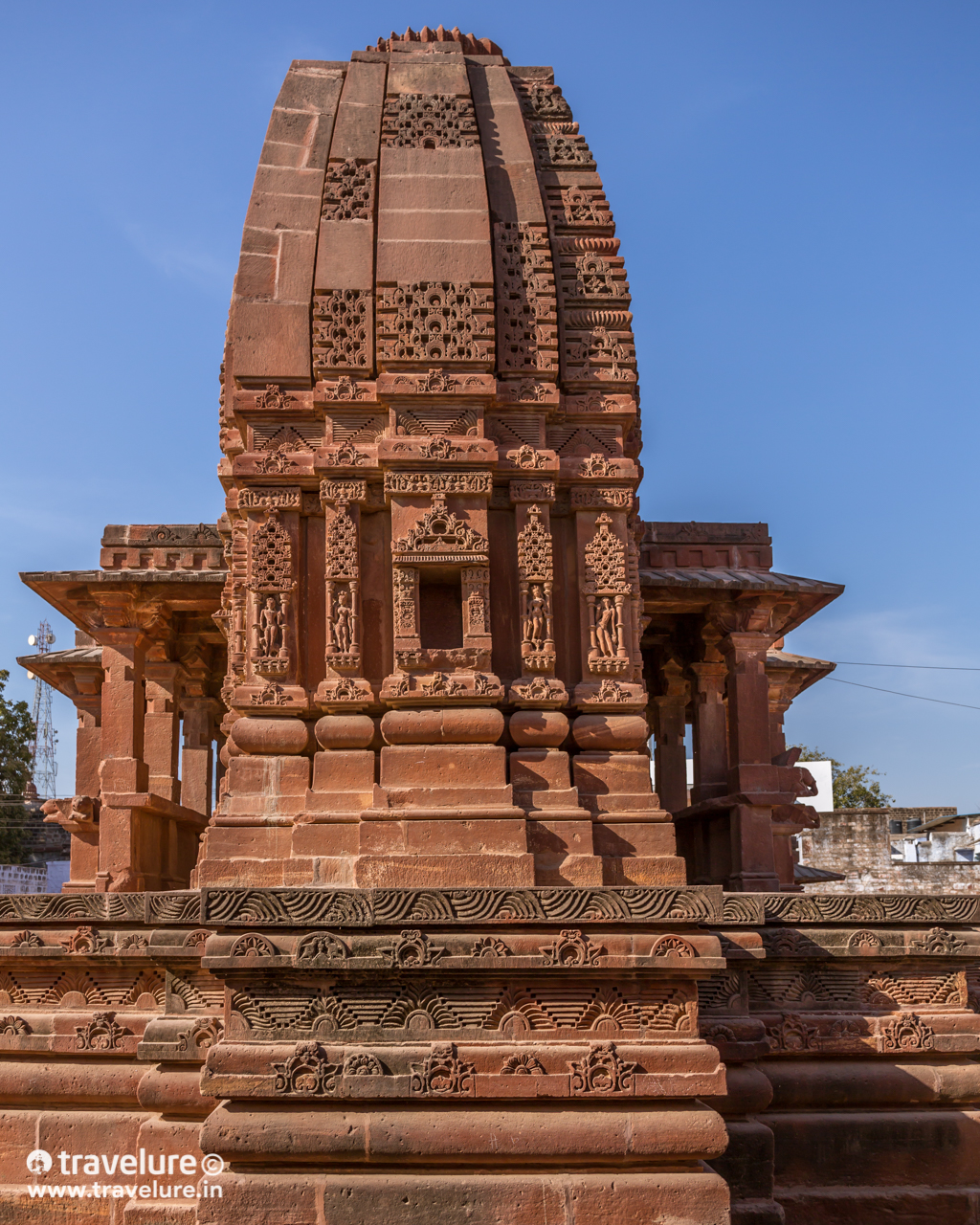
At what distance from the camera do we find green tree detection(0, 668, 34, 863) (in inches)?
1362

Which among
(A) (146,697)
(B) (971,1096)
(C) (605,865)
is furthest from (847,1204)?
(A) (146,697)

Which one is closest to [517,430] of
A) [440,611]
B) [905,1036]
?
[440,611]

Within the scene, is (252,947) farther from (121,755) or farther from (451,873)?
(121,755)

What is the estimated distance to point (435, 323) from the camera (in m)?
6.58

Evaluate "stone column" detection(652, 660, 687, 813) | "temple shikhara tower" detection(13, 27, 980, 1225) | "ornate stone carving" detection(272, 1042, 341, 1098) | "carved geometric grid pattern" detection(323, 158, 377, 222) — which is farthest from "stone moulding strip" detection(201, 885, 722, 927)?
"stone column" detection(652, 660, 687, 813)

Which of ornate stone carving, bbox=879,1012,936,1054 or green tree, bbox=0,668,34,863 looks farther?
green tree, bbox=0,668,34,863

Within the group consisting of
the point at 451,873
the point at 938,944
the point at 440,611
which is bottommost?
the point at 938,944

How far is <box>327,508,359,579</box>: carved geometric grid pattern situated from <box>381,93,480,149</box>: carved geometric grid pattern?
96.0 inches

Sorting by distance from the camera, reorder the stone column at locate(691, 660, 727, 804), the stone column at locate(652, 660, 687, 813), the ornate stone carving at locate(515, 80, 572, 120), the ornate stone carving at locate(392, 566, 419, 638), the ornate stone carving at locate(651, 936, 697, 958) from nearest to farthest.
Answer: the ornate stone carving at locate(651, 936, 697, 958), the ornate stone carving at locate(392, 566, 419, 638), the ornate stone carving at locate(515, 80, 572, 120), the stone column at locate(691, 660, 727, 804), the stone column at locate(652, 660, 687, 813)

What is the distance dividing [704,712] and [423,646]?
8983 millimetres

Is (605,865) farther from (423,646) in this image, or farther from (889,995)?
(889,995)

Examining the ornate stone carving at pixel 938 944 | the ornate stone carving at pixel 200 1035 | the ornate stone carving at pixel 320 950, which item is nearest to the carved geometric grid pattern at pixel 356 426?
the ornate stone carving at pixel 320 950

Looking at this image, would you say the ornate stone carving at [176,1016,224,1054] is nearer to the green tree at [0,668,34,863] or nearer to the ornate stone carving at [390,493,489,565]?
the ornate stone carving at [390,493,489,565]

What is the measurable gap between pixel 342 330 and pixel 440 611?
1689 mm
